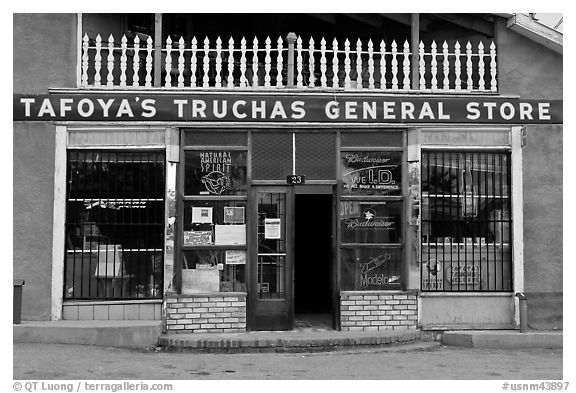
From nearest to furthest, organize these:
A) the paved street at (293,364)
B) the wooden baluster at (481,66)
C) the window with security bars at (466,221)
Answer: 1. the paved street at (293,364)
2. the window with security bars at (466,221)
3. the wooden baluster at (481,66)

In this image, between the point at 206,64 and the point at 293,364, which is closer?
the point at 293,364

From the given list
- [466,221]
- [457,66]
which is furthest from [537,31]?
[466,221]

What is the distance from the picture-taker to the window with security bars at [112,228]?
418 inches

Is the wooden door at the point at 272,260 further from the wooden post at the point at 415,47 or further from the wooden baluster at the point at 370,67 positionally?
the wooden post at the point at 415,47

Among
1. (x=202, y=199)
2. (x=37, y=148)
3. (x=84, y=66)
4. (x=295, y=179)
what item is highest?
(x=84, y=66)

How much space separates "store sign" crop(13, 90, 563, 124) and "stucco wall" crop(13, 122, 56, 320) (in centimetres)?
37

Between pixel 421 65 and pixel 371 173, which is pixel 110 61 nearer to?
pixel 371 173

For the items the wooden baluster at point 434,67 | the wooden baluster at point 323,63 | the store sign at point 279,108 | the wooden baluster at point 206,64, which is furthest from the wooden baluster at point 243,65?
the wooden baluster at point 434,67

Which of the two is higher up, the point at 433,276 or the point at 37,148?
the point at 37,148

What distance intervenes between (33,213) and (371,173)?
532 centimetres

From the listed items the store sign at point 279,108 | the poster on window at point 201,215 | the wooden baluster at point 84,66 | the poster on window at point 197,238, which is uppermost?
the wooden baluster at point 84,66

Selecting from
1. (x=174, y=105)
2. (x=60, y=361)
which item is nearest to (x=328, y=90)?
(x=174, y=105)

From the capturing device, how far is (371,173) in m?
10.9

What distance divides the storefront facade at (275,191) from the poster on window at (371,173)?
Answer: 0.07 ft
